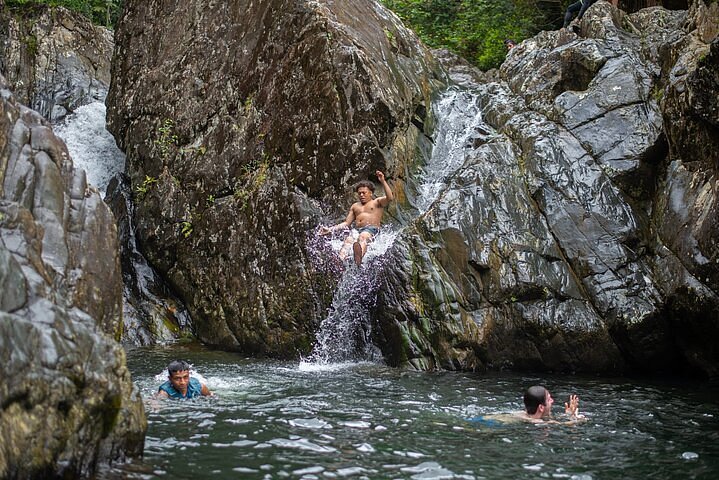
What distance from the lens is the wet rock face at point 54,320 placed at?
506cm

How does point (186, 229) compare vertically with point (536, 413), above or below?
above

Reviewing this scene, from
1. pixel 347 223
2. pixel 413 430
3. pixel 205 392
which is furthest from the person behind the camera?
pixel 347 223

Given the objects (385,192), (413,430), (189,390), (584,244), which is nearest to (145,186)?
(385,192)

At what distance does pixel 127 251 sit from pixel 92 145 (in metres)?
3.60

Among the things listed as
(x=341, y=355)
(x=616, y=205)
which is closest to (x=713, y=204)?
(x=616, y=205)

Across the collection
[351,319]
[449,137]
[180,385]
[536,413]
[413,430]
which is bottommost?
[413,430]

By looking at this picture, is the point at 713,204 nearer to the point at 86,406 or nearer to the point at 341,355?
the point at 341,355

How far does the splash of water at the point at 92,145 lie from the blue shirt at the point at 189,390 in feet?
28.2

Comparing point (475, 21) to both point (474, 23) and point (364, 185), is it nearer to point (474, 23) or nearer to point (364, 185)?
point (474, 23)

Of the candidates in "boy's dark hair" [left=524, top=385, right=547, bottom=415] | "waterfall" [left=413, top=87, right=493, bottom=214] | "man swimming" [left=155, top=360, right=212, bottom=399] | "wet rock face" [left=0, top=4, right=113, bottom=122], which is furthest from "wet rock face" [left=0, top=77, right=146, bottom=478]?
"wet rock face" [left=0, top=4, right=113, bottom=122]

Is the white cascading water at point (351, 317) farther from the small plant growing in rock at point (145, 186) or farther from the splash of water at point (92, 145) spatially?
the splash of water at point (92, 145)

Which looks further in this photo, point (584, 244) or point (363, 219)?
point (363, 219)

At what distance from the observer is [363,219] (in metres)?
12.6

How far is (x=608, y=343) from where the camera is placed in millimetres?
11578
